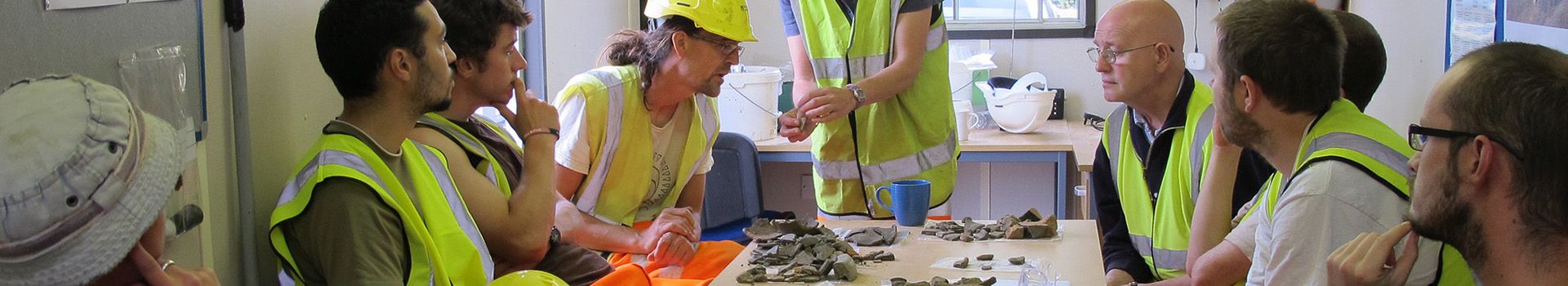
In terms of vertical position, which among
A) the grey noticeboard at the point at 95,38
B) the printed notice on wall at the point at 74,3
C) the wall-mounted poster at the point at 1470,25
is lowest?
the wall-mounted poster at the point at 1470,25

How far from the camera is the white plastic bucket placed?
488 cm

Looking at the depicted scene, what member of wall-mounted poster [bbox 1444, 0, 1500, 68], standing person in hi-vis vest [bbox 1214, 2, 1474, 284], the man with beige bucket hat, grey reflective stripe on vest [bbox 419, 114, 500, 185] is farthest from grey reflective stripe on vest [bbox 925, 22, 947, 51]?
the man with beige bucket hat

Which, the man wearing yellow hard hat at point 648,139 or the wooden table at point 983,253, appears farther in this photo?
the man wearing yellow hard hat at point 648,139

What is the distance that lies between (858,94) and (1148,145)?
0.76 metres

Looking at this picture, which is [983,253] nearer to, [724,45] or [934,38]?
[724,45]

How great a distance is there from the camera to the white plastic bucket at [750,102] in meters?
4.88

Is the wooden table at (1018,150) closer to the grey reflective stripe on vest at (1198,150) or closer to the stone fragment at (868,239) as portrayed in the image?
the grey reflective stripe on vest at (1198,150)

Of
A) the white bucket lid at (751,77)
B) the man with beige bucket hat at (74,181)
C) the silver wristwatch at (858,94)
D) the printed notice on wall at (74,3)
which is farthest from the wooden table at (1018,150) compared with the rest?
the man with beige bucket hat at (74,181)

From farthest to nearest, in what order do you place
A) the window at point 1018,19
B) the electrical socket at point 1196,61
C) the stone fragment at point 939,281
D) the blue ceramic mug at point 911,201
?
1. the window at point 1018,19
2. the electrical socket at point 1196,61
3. the blue ceramic mug at point 911,201
4. the stone fragment at point 939,281

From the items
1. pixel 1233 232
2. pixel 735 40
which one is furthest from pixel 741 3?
pixel 1233 232

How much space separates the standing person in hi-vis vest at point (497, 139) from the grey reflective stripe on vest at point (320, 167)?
29 cm

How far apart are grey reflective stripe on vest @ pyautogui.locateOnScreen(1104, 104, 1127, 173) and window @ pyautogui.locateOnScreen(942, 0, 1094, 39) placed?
103 inches

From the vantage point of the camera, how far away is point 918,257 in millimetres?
2350

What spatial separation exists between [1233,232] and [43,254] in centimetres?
182
